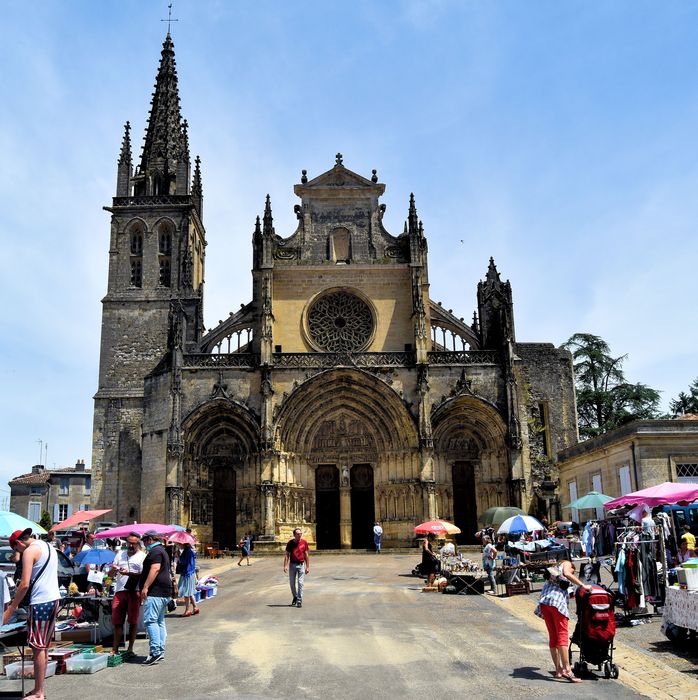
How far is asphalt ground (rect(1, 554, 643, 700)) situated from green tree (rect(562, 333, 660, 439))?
33454 millimetres

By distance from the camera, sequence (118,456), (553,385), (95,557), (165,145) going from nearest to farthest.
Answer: (95,557), (553,385), (118,456), (165,145)

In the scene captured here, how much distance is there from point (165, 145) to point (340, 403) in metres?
18.1

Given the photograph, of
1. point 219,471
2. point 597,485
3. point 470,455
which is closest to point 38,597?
point 597,485

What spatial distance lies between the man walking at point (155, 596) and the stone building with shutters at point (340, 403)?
67.6ft

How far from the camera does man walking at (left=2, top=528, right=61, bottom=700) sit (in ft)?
23.2

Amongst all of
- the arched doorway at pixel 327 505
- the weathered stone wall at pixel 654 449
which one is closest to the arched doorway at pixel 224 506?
the arched doorway at pixel 327 505

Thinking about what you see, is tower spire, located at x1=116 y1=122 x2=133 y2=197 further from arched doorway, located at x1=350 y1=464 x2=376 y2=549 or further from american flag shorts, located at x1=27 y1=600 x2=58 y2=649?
american flag shorts, located at x1=27 y1=600 x2=58 y2=649

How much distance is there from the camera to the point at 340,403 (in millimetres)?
32344

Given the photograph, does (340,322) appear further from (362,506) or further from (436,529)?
(436,529)

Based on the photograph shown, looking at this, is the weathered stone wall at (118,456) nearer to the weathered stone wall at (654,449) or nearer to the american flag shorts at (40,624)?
the weathered stone wall at (654,449)

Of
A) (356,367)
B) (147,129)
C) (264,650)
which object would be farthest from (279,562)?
(147,129)

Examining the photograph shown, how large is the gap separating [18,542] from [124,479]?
29.6 m

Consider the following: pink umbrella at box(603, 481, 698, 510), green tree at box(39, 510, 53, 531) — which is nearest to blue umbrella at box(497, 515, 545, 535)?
pink umbrella at box(603, 481, 698, 510)

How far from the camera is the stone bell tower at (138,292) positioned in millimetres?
35906
